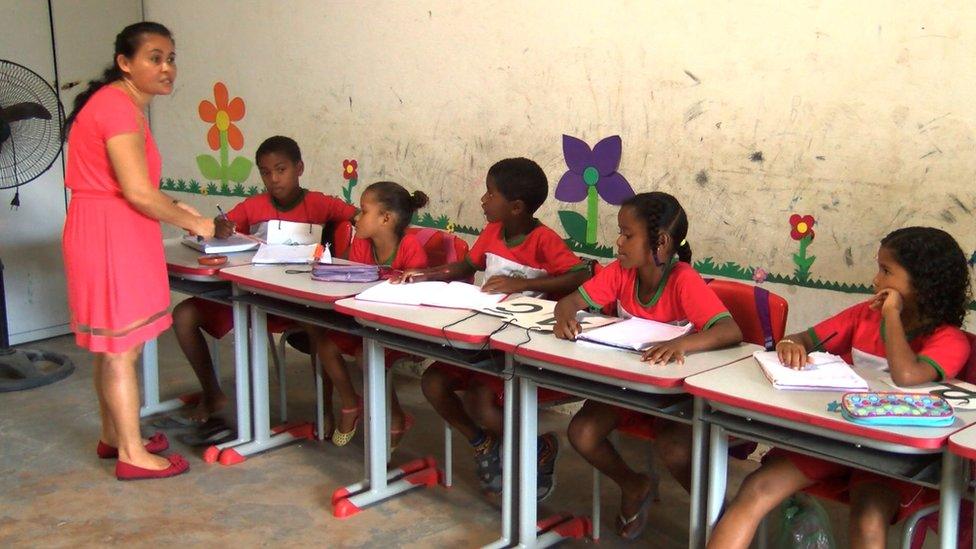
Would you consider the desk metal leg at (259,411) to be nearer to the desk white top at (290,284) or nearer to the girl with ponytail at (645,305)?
the desk white top at (290,284)

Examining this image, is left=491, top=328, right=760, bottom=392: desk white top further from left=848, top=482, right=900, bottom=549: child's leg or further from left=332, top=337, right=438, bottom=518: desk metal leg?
left=332, top=337, right=438, bottom=518: desk metal leg

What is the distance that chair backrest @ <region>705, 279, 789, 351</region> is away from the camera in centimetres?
267

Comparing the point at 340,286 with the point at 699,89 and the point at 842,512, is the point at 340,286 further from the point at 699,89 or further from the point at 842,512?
the point at 842,512

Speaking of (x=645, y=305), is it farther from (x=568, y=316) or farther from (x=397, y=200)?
(x=397, y=200)

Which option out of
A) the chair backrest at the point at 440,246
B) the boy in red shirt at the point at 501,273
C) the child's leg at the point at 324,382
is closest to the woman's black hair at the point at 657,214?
the boy in red shirt at the point at 501,273

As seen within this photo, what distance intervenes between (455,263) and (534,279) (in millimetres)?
410

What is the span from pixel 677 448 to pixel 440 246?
4.38ft

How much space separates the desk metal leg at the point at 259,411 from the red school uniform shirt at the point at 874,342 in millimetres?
1909

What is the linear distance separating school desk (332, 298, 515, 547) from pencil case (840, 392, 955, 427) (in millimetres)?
985

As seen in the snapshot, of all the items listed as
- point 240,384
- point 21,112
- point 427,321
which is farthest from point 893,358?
point 21,112

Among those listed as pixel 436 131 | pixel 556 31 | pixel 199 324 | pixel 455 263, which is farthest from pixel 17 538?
pixel 556 31

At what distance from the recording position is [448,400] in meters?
3.17

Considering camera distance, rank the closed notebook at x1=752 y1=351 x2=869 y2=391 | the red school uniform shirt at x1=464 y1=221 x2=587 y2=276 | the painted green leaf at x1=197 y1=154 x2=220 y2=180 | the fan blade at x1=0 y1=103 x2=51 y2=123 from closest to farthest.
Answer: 1. the closed notebook at x1=752 y1=351 x2=869 y2=391
2. the red school uniform shirt at x1=464 y1=221 x2=587 y2=276
3. the fan blade at x1=0 y1=103 x2=51 y2=123
4. the painted green leaf at x1=197 y1=154 x2=220 y2=180

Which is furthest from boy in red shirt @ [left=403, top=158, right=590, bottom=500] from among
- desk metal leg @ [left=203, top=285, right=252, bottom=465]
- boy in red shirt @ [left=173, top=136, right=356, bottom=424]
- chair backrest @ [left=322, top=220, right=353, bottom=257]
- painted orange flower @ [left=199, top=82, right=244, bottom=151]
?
painted orange flower @ [left=199, top=82, right=244, bottom=151]
